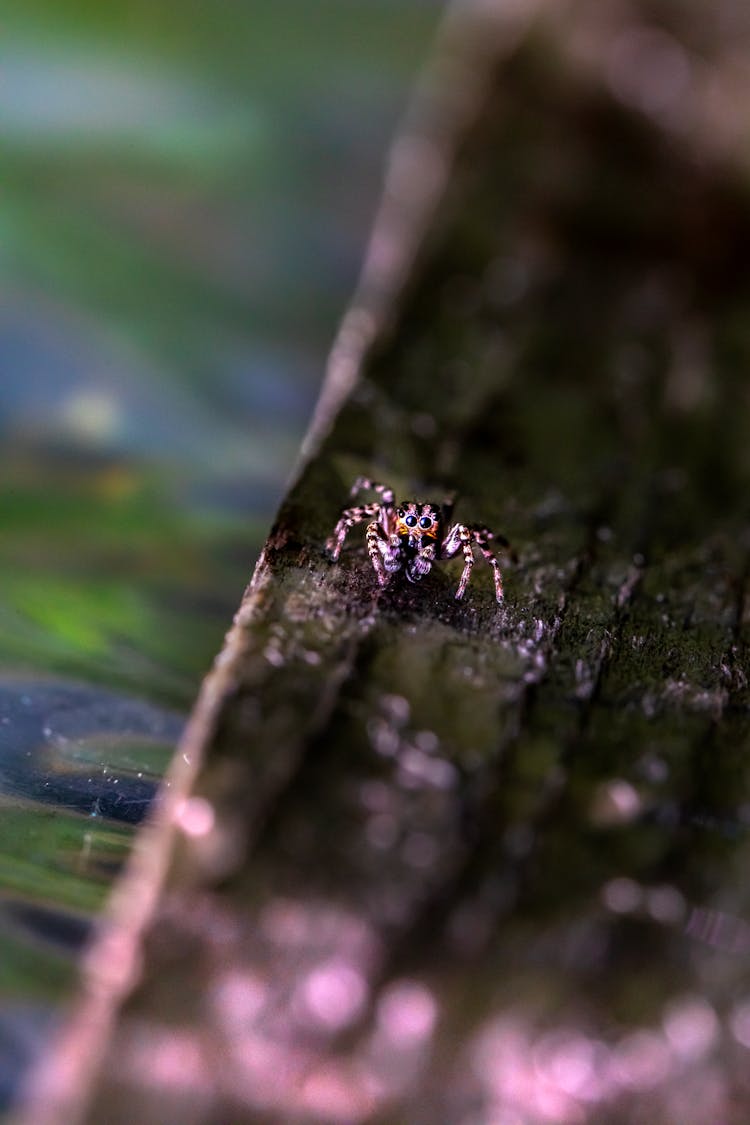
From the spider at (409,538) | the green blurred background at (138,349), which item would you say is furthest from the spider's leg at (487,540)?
the green blurred background at (138,349)

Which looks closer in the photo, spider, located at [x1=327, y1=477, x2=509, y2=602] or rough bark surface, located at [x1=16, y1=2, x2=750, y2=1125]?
rough bark surface, located at [x1=16, y1=2, x2=750, y2=1125]

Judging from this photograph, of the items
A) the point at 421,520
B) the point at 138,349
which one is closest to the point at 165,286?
the point at 138,349

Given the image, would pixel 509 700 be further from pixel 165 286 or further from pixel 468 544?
pixel 165 286

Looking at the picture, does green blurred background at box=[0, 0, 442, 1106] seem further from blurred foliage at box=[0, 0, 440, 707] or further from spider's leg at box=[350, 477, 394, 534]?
spider's leg at box=[350, 477, 394, 534]

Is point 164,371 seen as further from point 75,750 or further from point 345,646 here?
point 345,646

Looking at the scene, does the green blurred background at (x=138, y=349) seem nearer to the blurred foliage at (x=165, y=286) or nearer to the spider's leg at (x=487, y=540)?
the blurred foliage at (x=165, y=286)

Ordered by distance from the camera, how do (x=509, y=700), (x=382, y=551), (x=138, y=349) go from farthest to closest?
(x=138, y=349) < (x=382, y=551) < (x=509, y=700)

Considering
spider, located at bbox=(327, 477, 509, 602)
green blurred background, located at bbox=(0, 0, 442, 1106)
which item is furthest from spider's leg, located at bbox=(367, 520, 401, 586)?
green blurred background, located at bbox=(0, 0, 442, 1106)

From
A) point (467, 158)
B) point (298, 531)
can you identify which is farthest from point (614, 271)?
point (298, 531)
